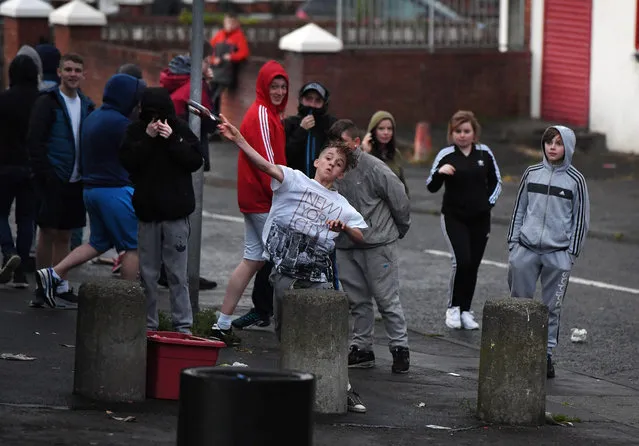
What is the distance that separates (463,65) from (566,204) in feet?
45.9

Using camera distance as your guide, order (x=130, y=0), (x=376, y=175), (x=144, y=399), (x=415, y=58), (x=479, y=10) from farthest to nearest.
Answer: (x=130, y=0) → (x=479, y=10) → (x=415, y=58) → (x=376, y=175) → (x=144, y=399)

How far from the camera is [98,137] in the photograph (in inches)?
425

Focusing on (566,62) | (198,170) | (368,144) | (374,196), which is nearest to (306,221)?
(374,196)

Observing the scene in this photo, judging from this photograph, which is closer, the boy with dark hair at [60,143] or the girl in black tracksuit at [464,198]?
the boy with dark hair at [60,143]

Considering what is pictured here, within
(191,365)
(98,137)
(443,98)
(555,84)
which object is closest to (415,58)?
(443,98)

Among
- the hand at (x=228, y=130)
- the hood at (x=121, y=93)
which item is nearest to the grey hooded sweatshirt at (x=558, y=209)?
the hand at (x=228, y=130)

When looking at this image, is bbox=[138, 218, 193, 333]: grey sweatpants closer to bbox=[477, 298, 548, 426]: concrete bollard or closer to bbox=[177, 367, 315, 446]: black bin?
bbox=[477, 298, 548, 426]: concrete bollard

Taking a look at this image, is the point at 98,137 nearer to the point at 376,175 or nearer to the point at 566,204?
the point at 376,175

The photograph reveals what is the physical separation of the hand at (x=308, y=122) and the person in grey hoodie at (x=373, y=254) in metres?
0.68

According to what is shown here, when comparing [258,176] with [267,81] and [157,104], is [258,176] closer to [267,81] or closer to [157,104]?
[267,81]

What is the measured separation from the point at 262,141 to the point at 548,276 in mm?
2166

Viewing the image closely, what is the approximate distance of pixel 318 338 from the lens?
340 inches

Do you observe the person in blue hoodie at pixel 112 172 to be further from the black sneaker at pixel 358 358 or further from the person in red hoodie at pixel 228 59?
the person in red hoodie at pixel 228 59

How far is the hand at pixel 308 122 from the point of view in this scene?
10656mm
